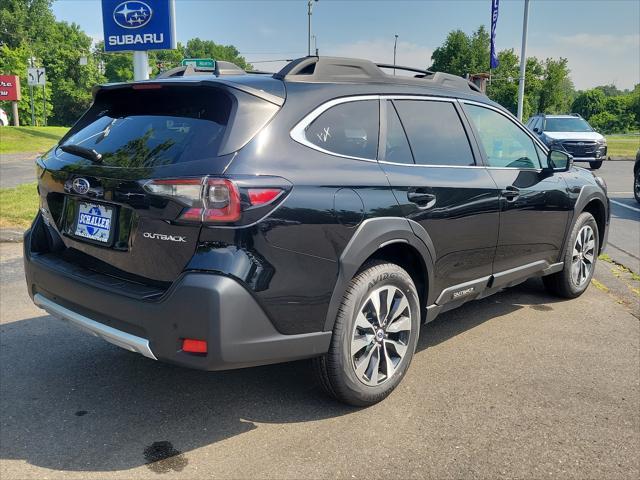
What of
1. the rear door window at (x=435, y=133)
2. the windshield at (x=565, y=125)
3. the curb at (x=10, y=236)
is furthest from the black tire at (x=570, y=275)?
the windshield at (x=565, y=125)

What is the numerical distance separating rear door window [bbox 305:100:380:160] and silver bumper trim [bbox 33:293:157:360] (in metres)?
1.32

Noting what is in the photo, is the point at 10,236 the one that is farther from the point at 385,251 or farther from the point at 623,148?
the point at 623,148

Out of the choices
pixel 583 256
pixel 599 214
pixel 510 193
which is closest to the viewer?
pixel 510 193

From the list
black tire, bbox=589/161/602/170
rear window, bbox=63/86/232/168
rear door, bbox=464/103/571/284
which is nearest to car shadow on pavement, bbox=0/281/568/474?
rear door, bbox=464/103/571/284

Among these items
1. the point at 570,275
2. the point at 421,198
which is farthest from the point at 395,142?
the point at 570,275

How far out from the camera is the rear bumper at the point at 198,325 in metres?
2.60

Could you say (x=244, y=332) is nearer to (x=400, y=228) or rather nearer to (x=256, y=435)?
(x=256, y=435)

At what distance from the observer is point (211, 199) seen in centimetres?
264

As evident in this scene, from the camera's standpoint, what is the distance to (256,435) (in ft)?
10.1

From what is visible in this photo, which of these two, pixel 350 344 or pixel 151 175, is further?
pixel 350 344

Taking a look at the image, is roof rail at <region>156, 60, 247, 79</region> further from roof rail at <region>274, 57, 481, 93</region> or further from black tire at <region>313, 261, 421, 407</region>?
black tire at <region>313, 261, 421, 407</region>

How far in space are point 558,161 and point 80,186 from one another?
384cm

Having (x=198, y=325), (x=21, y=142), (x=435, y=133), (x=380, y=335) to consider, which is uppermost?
(x=435, y=133)

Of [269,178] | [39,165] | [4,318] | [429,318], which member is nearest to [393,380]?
[429,318]
